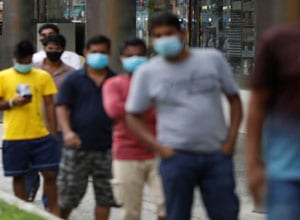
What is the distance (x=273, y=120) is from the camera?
4.02m

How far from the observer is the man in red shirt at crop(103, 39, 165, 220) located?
6.23 m

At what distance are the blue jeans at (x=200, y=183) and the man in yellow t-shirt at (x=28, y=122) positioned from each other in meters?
2.60

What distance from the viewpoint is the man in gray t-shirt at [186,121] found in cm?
513

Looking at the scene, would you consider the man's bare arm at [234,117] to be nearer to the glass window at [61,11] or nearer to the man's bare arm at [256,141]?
the man's bare arm at [256,141]

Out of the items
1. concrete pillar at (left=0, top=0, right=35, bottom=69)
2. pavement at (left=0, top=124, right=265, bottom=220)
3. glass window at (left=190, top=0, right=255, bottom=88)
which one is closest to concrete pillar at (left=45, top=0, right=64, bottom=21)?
concrete pillar at (left=0, top=0, right=35, bottom=69)

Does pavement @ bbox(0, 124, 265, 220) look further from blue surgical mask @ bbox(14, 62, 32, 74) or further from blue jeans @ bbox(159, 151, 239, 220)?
blue jeans @ bbox(159, 151, 239, 220)

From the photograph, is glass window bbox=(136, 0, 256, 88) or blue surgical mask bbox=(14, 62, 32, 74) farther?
glass window bbox=(136, 0, 256, 88)

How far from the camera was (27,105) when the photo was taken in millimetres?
7699

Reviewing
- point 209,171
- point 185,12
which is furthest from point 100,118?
point 185,12

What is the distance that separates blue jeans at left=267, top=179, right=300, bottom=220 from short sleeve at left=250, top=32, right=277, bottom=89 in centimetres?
44

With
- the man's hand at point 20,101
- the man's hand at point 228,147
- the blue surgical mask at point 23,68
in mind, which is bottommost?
the man's hand at point 20,101

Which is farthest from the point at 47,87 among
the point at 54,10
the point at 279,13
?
the point at 54,10

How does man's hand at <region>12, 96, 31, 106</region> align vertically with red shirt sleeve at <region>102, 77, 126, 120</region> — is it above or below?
below

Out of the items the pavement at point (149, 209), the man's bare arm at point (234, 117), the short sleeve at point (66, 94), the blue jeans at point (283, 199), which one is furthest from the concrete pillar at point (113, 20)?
the blue jeans at point (283, 199)
